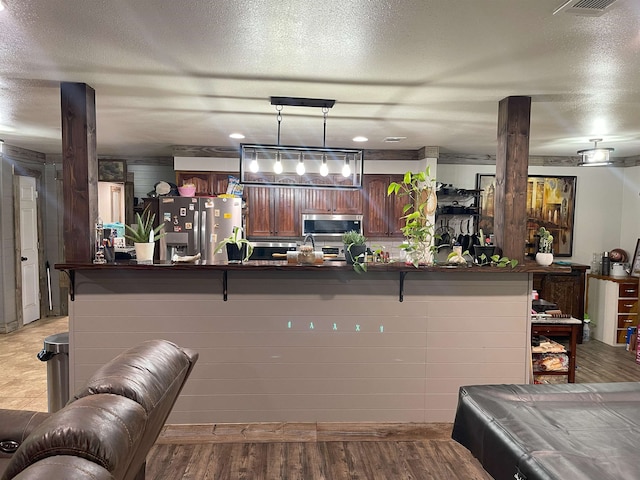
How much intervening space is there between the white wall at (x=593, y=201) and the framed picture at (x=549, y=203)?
9 centimetres

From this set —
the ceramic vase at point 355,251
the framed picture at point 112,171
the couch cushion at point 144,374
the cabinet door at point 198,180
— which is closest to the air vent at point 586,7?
the ceramic vase at point 355,251

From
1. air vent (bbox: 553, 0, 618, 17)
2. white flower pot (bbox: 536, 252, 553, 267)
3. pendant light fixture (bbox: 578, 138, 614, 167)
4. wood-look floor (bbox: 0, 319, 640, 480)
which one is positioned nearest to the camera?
air vent (bbox: 553, 0, 618, 17)

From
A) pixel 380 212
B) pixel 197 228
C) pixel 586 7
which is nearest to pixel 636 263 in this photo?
pixel 380 212

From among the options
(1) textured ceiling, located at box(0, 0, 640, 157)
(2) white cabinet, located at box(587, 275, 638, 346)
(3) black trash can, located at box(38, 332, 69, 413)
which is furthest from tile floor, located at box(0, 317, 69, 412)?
(2) white cabinet, located at box(587, 275, 638, 346)

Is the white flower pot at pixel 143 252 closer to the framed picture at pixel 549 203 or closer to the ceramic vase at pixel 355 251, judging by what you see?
the ceramic vase at pixel 355 251

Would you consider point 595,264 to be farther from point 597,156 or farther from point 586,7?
point 586,7

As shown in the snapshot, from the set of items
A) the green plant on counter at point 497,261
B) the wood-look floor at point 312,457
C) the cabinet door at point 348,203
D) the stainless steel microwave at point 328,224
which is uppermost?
the cabinet door at point 348,203

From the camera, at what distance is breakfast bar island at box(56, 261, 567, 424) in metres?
3.03

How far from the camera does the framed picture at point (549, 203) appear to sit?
6.17 m

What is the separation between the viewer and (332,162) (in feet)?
19.1

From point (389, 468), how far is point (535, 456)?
4.68ft

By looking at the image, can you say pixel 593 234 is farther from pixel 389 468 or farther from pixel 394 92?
pixel 389 468

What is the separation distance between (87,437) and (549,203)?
647cm

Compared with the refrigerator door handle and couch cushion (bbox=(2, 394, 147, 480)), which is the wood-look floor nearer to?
couch cushion (bbox=(2, 394, 147, 480))
